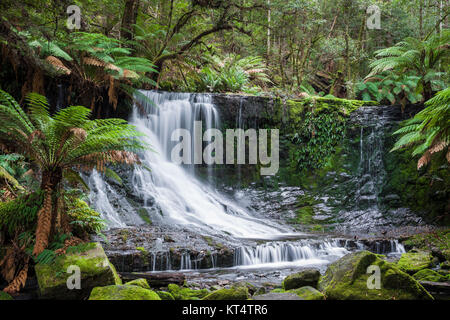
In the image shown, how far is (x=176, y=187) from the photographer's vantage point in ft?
27.6

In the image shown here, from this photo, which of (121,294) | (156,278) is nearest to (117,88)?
(156,278)

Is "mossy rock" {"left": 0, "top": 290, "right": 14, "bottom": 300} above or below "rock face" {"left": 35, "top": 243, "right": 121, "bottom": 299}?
below

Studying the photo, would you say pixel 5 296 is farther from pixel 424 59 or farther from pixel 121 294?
pixel 424 59

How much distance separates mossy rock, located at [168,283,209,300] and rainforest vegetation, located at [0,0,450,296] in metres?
1.15

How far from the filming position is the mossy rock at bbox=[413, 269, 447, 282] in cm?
417

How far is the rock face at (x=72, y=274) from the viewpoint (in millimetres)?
3203

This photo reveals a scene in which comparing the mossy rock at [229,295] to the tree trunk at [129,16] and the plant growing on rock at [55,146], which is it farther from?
the tree trunk at [129,16]

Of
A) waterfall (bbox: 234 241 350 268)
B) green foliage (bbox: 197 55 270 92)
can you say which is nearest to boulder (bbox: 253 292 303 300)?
waterfall (bbox: 234 241 350 268)

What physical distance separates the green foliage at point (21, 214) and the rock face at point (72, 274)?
693mm

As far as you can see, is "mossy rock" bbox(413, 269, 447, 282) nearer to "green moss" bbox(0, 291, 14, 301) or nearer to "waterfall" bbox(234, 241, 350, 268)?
"waterfall" bbox(234, 241, 350, 268)

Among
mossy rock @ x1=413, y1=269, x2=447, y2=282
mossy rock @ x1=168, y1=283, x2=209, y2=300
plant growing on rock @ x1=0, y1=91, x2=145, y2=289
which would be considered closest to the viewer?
mossy rock @ x1=168, y1=283, x2=209, y2=300

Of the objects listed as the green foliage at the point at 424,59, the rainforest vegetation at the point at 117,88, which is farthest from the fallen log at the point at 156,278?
the green foliage at the point at 424,59

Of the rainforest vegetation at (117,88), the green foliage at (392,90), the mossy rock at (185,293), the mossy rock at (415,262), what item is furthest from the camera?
the green foliage at (392,90)

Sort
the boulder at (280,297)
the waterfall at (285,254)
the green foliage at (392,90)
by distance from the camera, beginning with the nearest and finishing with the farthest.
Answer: the boulder at (280,297)
the waterfall at (285,254)
the green foliage at (392,90)
